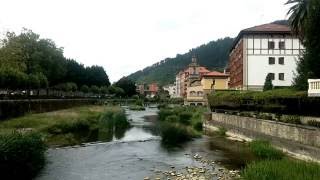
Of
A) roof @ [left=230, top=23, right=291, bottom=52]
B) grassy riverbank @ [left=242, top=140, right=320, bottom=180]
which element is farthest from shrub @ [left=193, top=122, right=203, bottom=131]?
grassy riverbank @ [left=242, top=140, right=320, bottom=180]

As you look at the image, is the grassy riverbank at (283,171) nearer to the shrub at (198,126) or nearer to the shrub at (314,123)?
the shrub at (314,123)

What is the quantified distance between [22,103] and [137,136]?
56.4 feet

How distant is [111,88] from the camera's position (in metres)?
182

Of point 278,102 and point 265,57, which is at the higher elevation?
point 265,57

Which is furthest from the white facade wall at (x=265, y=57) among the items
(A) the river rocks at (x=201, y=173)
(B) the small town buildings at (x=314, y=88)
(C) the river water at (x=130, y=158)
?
(A) the river rocks at (x=201, y=173)

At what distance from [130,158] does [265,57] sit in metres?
52.8

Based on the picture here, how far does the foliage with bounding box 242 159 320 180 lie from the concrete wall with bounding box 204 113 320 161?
654 cm

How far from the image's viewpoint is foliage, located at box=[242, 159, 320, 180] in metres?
18.4

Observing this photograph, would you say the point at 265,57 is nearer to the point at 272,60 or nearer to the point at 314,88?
the point at 272,60

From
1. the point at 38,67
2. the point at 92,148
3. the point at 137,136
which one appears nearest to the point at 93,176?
the point at 92,148

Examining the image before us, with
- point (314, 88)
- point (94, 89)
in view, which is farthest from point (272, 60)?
point (94, 89)

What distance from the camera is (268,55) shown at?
3132 inches

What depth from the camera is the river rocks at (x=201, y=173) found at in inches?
947

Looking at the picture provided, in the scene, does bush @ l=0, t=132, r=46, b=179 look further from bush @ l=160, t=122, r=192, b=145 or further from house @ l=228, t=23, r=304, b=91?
house @ l=228, t=23, r=304, b=91
